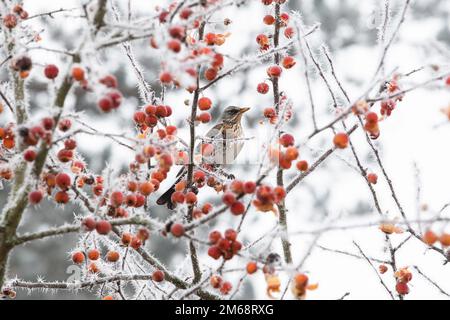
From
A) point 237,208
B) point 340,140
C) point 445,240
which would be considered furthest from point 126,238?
point 445,240

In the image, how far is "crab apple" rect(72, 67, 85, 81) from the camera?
1569 mm

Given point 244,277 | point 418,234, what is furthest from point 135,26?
A: point 418,234

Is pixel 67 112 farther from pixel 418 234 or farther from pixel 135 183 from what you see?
pixel 418 234

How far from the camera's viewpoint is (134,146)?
183cm

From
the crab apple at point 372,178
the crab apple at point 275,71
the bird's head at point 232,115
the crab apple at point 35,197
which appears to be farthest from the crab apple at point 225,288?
the bird's head at point 232,115

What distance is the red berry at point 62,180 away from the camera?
181cm

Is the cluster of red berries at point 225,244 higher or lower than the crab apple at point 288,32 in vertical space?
lower

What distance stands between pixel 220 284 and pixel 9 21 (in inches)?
41.8

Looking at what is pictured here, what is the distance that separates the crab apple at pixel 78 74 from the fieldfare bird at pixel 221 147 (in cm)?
92

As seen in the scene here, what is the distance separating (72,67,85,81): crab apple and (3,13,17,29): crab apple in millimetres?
488

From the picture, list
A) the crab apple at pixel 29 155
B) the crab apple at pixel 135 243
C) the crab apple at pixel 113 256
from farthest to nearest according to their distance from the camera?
the crab apple at pixel 113 256 → the crab apple at pixel 135 243 → the crab apple at pixel 29 155

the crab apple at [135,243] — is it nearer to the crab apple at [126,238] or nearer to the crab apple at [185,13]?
the crab apple at [126,238]

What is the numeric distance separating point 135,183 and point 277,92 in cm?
88
